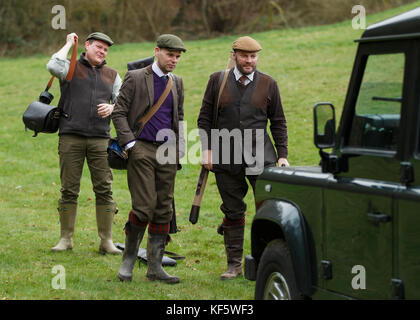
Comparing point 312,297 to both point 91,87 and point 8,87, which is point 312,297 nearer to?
point 91,87

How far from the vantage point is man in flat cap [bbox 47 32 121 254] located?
8.88 metres

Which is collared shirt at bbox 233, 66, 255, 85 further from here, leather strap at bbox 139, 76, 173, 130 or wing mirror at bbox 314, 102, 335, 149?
wing mirror at bbox 314, 102, 335, 149

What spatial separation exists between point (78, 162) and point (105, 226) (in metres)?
0.83

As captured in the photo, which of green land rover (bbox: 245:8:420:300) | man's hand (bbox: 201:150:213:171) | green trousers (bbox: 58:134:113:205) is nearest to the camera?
A: green land rover (bbox: 245:8:420:300)

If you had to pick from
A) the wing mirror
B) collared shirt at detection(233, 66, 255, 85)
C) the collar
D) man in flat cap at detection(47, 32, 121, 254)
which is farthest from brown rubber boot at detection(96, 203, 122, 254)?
the wing mirror

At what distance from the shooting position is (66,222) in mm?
9211

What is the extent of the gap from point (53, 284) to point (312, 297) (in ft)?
10.9

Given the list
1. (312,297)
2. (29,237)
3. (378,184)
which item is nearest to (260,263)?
(312,297)

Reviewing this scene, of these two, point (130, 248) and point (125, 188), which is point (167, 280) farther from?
point (125, 188)

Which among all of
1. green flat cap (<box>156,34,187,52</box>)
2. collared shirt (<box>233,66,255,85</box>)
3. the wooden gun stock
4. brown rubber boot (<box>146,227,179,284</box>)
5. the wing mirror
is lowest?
brown rubber boot (<box>146,227,179,284</box>)

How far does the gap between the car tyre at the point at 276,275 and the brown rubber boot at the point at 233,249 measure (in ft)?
7.98

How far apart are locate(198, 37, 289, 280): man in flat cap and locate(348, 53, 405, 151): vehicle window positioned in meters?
2.91

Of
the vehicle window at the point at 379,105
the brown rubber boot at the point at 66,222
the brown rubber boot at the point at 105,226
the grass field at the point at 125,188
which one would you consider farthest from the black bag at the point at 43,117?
the vehicle window at the point at 379,105

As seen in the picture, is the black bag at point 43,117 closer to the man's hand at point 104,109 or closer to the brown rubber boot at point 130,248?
the man's hand at point 104,109
